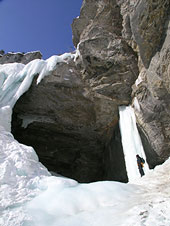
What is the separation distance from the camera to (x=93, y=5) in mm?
10430

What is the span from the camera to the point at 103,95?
27.9 ft

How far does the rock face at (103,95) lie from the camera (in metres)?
5.95

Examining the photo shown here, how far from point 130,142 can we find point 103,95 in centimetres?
239

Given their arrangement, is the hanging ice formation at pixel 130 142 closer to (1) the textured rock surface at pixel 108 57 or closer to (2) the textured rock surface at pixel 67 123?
(1) the textured rock surface at pixel 108 57

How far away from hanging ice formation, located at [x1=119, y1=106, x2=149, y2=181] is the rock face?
0.34 meters

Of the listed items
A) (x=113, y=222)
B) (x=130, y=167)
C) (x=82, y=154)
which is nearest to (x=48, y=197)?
(x=113, y=222)

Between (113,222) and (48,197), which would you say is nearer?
(113,222)

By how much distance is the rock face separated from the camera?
5.95 meters

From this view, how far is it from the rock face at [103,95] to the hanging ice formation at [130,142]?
0.34m

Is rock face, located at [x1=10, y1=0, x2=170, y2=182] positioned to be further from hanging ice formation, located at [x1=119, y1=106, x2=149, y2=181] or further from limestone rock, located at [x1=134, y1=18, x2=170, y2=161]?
hanging ice formation, located at [x1=119, y1=106, x2=149, y2=181]

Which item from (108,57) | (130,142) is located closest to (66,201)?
(130,142)

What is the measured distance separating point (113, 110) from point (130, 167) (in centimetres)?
290

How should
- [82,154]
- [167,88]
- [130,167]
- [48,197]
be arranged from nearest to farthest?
1. [48,197]
2. [167,88]
3. [130,167]
4. [82,154]

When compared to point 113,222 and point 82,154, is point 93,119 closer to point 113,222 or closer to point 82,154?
point 82,154
